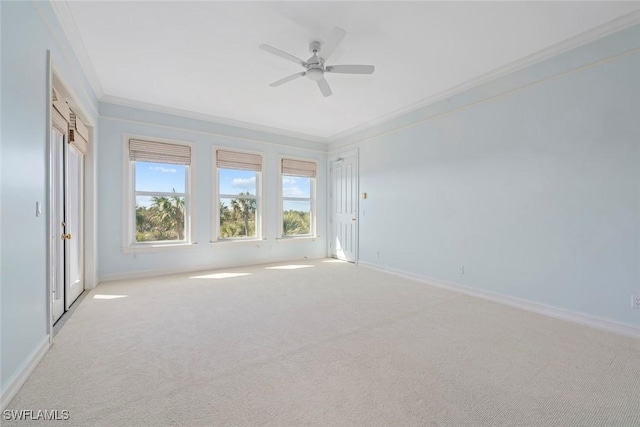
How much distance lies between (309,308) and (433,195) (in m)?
2.52

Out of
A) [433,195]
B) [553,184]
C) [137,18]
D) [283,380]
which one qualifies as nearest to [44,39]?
[137,18]

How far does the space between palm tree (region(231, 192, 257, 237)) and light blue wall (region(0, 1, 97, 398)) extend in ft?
11.1

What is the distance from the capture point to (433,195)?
4.29 meters

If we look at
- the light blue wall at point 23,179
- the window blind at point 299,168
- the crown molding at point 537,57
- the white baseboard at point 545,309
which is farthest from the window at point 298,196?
the light blue wall at point 23,179

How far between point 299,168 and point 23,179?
4.68m

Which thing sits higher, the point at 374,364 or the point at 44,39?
the point at 44,39

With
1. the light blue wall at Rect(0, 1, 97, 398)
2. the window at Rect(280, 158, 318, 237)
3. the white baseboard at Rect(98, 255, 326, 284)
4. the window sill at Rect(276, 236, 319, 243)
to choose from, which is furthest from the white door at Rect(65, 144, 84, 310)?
the window at Rect(280, 158, 318, 237)

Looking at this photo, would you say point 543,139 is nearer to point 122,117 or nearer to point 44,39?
point 44,39

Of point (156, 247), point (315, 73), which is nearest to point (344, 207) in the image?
point (315, 73)

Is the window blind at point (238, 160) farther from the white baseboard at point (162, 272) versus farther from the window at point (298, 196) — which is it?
the white baseboard at point (162, 272)

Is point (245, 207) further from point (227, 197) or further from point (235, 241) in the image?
point (235, 241)

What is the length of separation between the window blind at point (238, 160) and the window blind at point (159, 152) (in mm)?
553

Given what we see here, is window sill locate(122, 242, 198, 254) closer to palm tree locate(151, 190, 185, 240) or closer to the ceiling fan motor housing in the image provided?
palm tree locate(151, 190, 185, 240)

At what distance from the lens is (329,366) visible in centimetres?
201
